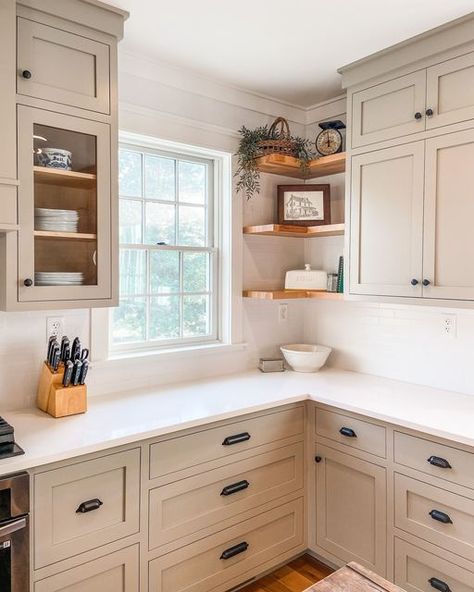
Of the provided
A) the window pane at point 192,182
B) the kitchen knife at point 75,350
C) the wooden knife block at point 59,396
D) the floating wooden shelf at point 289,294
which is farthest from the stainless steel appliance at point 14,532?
the window pane at point 192,182

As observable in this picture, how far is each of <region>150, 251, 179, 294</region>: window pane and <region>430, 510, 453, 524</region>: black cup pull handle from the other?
1.65m

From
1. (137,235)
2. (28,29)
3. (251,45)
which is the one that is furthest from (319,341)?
(28,29)

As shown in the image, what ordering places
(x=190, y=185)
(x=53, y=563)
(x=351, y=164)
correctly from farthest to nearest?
(x=190, y=185), (x=351, y=164), (x=53, y=563)

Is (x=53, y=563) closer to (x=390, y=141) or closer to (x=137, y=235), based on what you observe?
(x=137, y=235)

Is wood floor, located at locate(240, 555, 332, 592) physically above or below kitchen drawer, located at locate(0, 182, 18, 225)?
below

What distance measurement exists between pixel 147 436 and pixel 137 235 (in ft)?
3.73

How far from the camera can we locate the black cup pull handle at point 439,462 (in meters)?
1.87

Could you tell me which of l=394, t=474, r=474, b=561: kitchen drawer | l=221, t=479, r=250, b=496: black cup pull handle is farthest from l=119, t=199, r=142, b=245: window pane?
l=394, t=474, r=474, b=561: kitchen drawer

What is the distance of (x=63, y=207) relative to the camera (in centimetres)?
192

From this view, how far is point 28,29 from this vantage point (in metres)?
1.78

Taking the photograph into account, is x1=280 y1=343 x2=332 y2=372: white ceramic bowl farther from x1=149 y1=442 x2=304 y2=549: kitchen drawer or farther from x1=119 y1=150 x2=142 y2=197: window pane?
x1=119 y1=150 x2=142 y2=197: window pane

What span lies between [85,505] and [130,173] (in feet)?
5.29

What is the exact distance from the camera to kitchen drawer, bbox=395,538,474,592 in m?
1.84

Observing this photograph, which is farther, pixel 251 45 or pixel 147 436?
pixel 251 45
